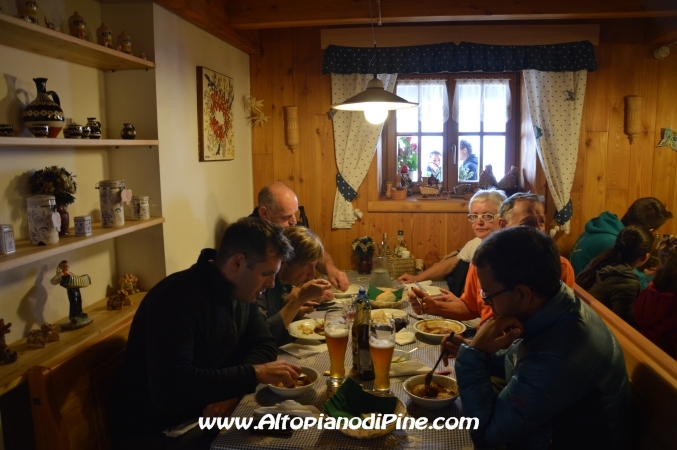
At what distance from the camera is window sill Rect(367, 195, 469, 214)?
4.16 metres

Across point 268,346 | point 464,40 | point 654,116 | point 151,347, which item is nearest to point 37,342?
point 151,347

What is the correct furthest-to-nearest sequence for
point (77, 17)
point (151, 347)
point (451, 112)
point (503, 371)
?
1. point (451, 112)
2. point (77, 17)
3. point (503, 371)
4. point (151, 347)

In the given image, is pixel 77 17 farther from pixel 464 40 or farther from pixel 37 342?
pixel 464 40

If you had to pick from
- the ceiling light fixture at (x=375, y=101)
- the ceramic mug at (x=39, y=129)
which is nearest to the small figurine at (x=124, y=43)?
the ceramic mug at (x=39, y=129)

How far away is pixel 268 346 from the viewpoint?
6.58 feet

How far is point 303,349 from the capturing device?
2.09 metres

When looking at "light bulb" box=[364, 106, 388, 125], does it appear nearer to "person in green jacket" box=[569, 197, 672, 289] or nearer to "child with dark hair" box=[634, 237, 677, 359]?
"child with dark hair" box=[634, 237, 677, 359]

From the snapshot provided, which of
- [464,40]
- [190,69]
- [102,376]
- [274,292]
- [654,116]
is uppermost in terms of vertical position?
[464,40]

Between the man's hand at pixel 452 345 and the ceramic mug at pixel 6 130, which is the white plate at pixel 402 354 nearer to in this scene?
the man's hand at pixel 452 345

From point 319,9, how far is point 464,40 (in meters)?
1.12

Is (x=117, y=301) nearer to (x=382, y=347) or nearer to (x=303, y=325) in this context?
(x=303, y=325)

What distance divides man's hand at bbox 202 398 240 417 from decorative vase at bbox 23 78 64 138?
1.18m

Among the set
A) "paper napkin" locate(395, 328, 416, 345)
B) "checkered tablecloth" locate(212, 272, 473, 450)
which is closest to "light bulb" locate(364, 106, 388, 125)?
"paper napkin" locate(395, 328, 416, 345)

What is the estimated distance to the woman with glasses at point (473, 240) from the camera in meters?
2.97
